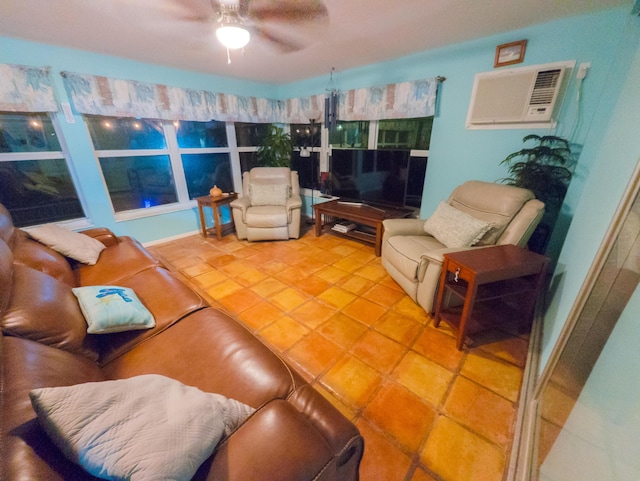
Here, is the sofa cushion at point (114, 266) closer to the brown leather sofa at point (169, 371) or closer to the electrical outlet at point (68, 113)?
the brown leather sofa at point (169, 371)

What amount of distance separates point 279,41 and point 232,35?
47 cm

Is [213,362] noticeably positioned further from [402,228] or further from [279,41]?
[279,41]

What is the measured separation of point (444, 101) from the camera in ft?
8.53

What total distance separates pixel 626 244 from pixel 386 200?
224 cm

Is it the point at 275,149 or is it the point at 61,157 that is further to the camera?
the point at 275,149

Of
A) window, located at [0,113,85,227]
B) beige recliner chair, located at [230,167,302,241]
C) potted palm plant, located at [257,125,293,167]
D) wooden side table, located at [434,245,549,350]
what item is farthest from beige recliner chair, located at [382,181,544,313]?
window, located at [0,113,85,227]

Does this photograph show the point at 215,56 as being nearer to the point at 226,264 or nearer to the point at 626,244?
the point at 226,264

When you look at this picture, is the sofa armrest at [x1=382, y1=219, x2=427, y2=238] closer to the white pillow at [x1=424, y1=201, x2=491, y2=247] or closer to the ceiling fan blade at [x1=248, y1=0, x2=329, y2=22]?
the white pillow at [x1=424, y1=201, x2=491, y2=247]

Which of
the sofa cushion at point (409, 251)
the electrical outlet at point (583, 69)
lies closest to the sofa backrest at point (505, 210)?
the sofa cushion at point (409, 251)

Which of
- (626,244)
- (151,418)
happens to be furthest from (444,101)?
(151,418)

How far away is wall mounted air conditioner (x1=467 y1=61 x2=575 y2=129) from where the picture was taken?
202 centimetres

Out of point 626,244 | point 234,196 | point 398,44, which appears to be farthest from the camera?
point 234,196

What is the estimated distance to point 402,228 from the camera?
232cm

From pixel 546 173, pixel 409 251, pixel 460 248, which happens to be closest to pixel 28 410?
pixel 409 251
